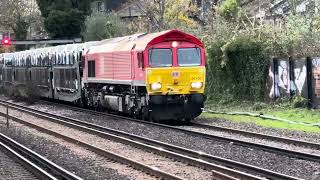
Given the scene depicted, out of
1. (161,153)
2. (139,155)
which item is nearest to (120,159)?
(139,155)

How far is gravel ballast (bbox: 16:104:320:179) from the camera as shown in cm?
1127

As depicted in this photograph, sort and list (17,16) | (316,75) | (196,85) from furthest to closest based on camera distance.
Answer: (17,16)
(316,75)
(196,85)

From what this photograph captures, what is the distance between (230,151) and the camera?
1382cm

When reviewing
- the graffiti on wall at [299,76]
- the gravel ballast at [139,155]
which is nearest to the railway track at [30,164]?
the gravel ballast at [139,155]

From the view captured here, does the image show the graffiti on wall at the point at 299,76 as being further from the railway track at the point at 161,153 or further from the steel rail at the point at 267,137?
the railway track at the point at 161,153

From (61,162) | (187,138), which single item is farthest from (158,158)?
(187,138)

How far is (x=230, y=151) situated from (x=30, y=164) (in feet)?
15.6

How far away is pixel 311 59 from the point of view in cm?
2269

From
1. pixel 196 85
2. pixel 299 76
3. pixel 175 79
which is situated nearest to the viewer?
pixel 175 79

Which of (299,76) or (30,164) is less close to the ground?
(299,76)

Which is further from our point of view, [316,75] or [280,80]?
[280,80]

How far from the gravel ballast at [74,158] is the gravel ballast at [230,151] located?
7.99 ft

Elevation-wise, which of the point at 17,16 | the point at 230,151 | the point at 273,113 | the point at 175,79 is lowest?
the point at 230,151

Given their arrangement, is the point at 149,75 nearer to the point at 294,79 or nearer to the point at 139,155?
the point at 139,155
